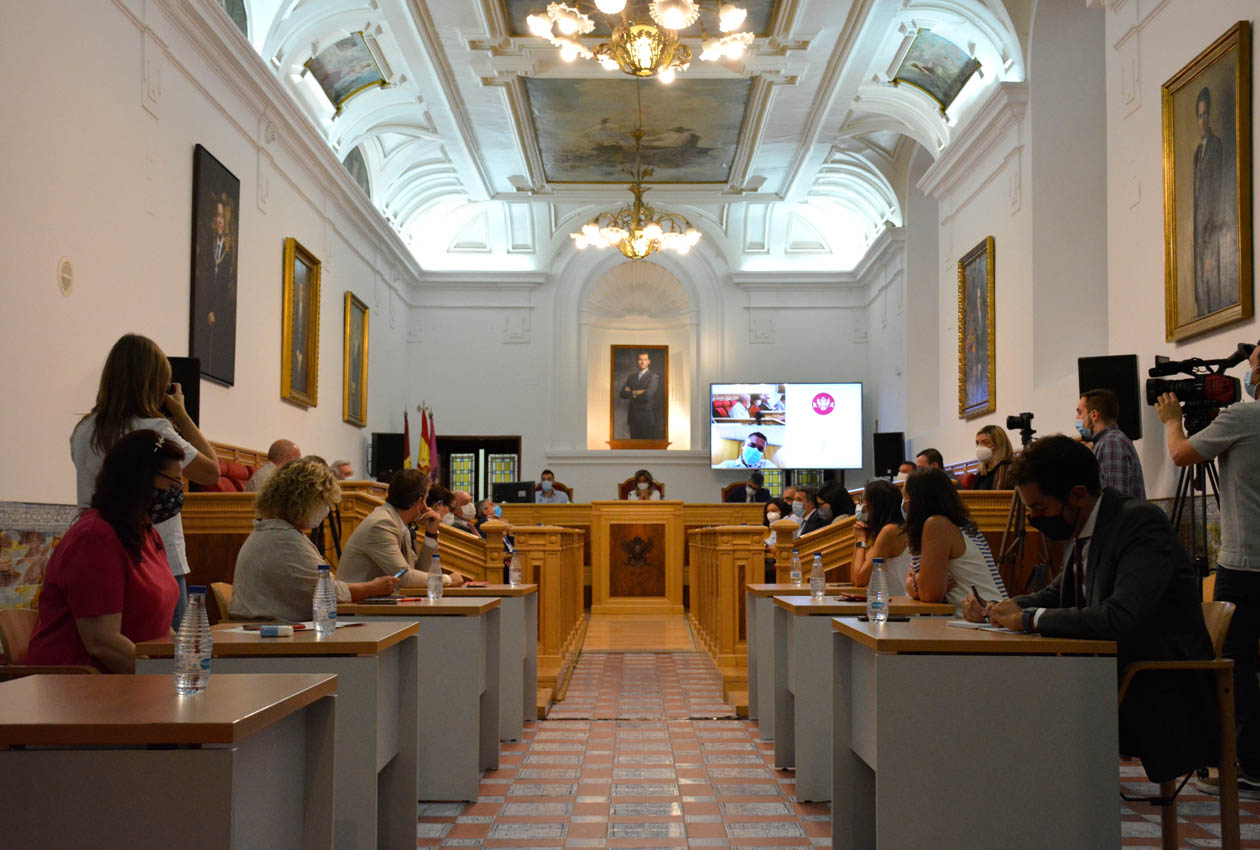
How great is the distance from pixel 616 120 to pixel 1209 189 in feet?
26.8

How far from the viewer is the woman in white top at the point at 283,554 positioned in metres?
4.03

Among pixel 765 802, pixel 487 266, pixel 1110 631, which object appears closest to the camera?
pixel 1110 631

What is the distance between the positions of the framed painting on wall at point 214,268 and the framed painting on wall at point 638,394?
9200mm

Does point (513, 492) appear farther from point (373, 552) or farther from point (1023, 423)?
point (373, 552)

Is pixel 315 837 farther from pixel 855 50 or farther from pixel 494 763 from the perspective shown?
pixel 855 50

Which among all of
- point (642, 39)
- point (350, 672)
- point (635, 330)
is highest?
point (642, 39)

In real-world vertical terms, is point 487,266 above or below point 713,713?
above

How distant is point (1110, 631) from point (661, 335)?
15.8 m

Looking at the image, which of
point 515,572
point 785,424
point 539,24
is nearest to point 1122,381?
point 515,572

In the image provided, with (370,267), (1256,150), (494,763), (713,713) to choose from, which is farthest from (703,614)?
(370,267)

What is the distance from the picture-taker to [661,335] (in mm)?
18562

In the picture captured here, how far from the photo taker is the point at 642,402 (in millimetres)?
18250

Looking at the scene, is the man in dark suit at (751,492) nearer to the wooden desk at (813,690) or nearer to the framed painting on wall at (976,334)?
the framed painting on wall at (976,334)

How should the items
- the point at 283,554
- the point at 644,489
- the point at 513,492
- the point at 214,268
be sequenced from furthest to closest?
the point at 644,489 → the point at 513,492 → the point at 214,268 → the point at 283,554
